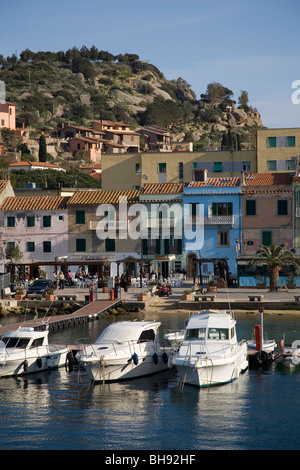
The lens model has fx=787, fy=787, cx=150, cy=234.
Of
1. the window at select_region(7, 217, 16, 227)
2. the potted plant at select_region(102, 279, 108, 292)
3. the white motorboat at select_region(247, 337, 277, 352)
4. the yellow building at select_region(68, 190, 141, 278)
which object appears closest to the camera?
the white motorboat at select_region(247, 337, 277, 352)

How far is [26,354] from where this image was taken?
1513 inches

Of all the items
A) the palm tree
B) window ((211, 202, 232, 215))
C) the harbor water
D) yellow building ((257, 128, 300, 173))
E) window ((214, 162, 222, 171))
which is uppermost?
yellow building ((257, 128, 300, 173))

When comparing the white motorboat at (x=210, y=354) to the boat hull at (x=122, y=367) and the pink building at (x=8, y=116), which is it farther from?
the pink building at (x=8, y=116)

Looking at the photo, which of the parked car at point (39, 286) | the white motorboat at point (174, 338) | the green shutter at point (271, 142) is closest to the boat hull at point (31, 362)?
the white motorboat at point (174, 338)

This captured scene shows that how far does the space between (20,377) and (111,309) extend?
1886 cm

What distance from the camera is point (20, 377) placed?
38.1 metres

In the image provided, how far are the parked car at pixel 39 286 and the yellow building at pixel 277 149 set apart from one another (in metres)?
27.9

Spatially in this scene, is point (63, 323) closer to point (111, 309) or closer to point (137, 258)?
point (111, 309)

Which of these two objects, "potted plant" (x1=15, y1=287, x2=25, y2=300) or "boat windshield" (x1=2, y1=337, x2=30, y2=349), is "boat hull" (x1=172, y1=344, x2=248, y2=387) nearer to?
"boat windshield" (x1=2, y1=337, x2=30, y2=349)

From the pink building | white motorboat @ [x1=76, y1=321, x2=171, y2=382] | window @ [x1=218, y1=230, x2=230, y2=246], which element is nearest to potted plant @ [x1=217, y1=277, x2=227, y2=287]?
window @ [x1=218, y1=230, x2=230, y2=246]

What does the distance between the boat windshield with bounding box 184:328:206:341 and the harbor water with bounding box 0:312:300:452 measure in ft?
6.97

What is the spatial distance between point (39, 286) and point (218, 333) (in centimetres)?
2845

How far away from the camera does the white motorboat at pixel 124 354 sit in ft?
118

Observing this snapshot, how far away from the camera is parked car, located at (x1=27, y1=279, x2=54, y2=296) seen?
62312 mm
